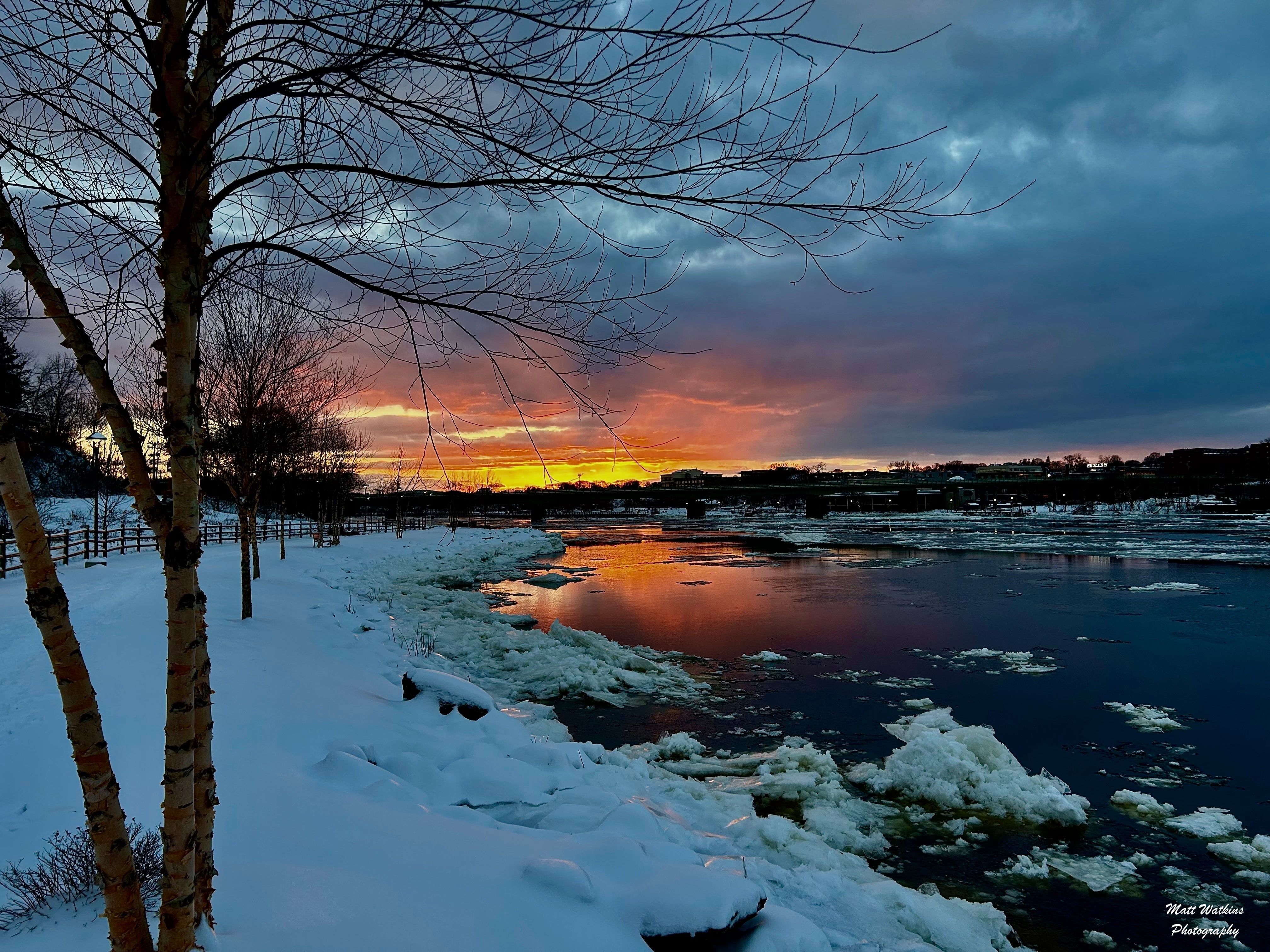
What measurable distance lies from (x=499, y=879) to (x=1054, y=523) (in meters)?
93.1

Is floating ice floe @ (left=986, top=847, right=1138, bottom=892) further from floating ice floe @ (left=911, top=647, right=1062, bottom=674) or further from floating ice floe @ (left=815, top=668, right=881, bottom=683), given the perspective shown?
floating ice floe @ (left=911, top=647, right=1062, bottom=674)

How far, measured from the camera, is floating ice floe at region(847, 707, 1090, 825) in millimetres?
8078

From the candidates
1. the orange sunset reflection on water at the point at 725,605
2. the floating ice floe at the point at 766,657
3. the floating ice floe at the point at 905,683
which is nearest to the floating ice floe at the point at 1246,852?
the floating ice floe at the point at 905,683

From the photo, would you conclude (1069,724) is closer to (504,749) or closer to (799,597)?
(504,749)

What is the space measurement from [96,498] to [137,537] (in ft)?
17.2

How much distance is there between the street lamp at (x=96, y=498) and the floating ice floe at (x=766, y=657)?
68.9ft

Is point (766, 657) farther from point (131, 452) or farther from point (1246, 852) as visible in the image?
point (131, 452)

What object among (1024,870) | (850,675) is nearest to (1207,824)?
(1024,870)

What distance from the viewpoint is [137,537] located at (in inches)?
1153

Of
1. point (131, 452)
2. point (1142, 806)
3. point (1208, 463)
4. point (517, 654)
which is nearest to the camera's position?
point (131, 452)

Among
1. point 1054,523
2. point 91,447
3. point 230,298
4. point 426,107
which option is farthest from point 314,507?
point 1054,523

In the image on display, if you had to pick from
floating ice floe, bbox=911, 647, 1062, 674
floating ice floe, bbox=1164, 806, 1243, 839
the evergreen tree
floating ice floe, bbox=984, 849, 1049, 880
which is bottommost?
Answer: floating ice floe, bbox=911, 647, 1062, 674

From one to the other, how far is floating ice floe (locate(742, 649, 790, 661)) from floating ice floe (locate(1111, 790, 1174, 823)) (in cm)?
784

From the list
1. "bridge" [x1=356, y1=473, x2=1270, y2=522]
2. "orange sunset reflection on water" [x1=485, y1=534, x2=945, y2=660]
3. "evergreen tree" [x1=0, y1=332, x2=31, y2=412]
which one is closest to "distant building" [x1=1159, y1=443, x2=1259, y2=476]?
"bridge" [x1=356, y1=473, x2=1270, y2=522]
